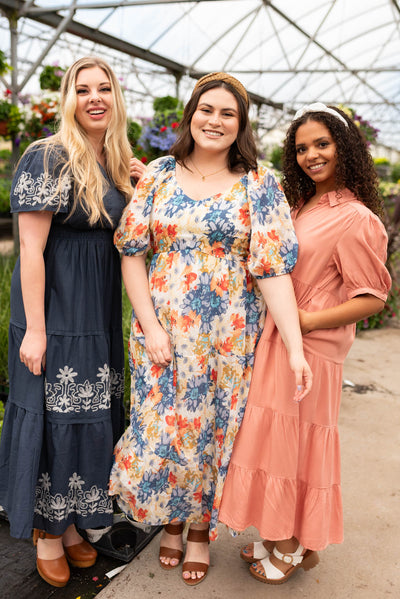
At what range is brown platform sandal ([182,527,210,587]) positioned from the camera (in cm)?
179

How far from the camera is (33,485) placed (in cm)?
166

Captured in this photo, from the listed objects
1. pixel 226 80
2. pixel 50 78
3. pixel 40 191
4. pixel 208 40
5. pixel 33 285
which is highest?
pixel 208 40

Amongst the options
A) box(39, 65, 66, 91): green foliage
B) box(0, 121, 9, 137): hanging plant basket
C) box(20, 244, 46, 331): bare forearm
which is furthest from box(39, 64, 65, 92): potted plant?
box(20, 244, 46, 331): bare forearm

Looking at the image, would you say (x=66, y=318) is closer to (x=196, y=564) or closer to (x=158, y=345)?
(x=158, y=345)

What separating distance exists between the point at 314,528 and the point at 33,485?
0.94 m

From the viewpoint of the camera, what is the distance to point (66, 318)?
1.67 m

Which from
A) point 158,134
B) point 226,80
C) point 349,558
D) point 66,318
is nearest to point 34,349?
point 66,318

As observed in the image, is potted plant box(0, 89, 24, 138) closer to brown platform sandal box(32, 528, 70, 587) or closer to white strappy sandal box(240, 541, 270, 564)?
brown platform sandal box(32, 528, 70, 587)

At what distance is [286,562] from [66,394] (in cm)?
100

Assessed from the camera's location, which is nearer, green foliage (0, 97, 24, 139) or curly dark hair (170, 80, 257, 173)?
curly dark hair (170, 80, 257, 173)

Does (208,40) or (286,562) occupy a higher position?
(208,40)

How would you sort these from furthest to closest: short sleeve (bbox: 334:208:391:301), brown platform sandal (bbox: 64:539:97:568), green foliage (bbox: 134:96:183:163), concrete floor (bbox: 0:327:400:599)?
green foliage (bbox: 134:96:183:163), brown platform sandal (bbox: 64:539:97:568), concrete floor (bbox: 0:327:400:599), short sleeve (bbox: 334:208:391:301)

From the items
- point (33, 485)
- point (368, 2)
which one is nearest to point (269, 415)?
point (33, 485)

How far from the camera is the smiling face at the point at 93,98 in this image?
5.42 feet
